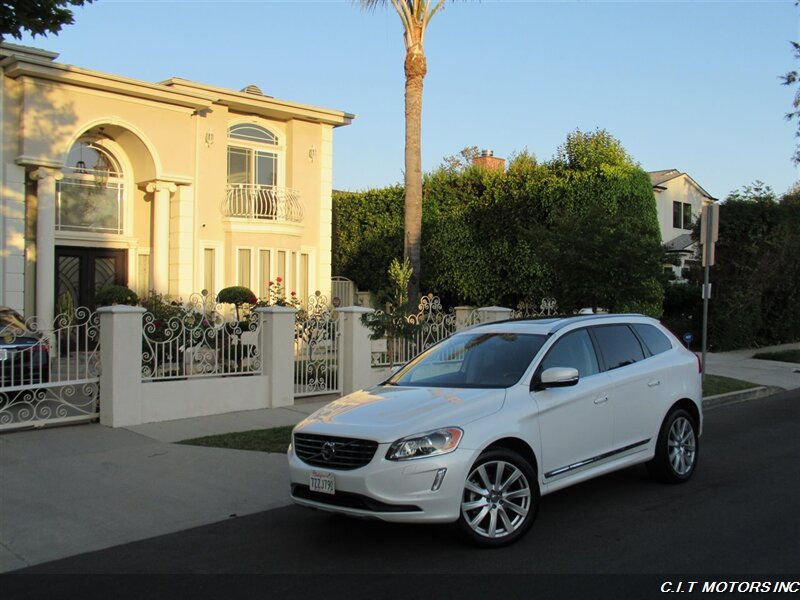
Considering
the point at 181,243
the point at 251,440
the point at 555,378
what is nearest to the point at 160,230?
the point at 181,243

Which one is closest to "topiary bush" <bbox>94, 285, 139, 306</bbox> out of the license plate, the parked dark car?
the parked dark car

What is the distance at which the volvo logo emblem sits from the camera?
19.0 feet

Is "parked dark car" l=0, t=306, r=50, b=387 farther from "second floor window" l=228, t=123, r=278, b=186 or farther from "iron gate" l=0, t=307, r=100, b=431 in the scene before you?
"second floor window" l=228, t=123, r=278, b=186

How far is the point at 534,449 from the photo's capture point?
6059mm

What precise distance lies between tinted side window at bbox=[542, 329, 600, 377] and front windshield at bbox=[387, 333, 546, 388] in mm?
152

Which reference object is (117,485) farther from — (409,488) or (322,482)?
(409,488)

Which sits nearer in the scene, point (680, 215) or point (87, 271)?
point (87, 271)

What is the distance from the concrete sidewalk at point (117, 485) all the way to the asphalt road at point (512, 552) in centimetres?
36

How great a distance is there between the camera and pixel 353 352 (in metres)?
13.0

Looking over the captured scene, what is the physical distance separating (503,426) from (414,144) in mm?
12969

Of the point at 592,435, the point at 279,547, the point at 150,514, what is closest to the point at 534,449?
the point at 592,435

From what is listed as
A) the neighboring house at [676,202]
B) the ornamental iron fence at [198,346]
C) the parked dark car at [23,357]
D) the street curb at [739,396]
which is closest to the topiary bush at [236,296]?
the ornamental iron fence at [198,346]

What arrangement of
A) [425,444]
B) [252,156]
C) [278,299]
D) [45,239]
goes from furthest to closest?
1. [252,156]
2. [45,239]
3. [278,299]
4. [425,444]

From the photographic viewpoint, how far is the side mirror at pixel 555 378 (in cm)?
621
